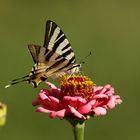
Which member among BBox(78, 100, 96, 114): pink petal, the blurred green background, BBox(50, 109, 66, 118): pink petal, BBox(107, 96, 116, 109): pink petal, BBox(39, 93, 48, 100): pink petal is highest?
the blurred green background

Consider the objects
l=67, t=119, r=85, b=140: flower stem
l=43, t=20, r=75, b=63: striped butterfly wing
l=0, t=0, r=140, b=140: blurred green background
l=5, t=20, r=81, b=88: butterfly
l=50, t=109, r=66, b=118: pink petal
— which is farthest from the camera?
l=0, t=0, r=140, b=140: blurred green background

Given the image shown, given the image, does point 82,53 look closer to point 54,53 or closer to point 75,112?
point 54,53

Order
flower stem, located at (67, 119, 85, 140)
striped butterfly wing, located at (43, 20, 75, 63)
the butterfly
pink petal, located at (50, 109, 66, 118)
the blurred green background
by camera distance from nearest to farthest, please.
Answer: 1. pink petal, located at (50, 109, 66, 118)
2. flower stem, located at (67, 119, 85, 140)
3. the butterfly
4. striped butterfly wing, located at (43, 20, 75, 63)
5. the blurred green background

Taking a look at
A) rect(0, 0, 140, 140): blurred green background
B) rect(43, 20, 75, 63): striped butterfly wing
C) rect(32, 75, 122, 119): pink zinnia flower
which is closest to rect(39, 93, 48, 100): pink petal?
rect(32, 75, 122, 119): pink zinnia flower

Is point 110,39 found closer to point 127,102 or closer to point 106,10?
point 106,10

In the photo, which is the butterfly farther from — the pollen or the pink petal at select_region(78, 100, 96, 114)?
the pink petal at select_region(78, 100, 96, 114)

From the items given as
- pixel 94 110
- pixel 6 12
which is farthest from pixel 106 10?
pixel 94 110

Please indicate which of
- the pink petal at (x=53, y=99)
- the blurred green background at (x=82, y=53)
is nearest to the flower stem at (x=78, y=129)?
the pink petal at (x=53, y=99)

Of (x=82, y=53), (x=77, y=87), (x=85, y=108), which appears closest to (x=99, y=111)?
(x=85, y=108)
